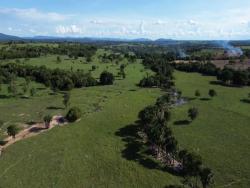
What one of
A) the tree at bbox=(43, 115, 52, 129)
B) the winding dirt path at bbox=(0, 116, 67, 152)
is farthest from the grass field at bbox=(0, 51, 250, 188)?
the tree at bbox=(43, 115, 52, 129)

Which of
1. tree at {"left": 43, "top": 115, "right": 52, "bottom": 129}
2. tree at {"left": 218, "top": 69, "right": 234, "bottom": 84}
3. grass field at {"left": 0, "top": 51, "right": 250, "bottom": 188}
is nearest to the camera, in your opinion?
grass field at {"left": 0, "top": 51, "right": 250, "bottom": 188}

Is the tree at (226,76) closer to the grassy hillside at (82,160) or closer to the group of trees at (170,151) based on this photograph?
the group of trees at (170,151)

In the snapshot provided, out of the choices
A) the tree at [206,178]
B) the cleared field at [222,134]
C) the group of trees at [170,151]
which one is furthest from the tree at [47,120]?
the tree at [206,178]

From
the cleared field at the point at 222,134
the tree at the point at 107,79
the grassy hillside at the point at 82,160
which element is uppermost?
the tree at the point at 107,79

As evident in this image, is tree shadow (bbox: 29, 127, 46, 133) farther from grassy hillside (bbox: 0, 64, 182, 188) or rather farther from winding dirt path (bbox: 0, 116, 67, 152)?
grassy hillside (bbox: 0, 64, 182, 188)

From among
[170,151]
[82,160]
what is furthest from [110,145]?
[170,151]

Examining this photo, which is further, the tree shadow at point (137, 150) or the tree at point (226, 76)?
the tree at point (226, 76)
